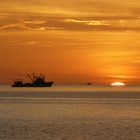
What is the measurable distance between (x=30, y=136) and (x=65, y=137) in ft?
11.0

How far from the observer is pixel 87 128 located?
64.3 metres

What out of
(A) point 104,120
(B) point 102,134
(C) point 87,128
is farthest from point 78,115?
(B) point 102,134

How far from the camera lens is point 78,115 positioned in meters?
85.1

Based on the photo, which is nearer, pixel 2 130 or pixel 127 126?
→ pixel 2 130

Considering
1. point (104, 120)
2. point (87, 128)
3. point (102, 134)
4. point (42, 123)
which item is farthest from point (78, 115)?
point (102, 134)

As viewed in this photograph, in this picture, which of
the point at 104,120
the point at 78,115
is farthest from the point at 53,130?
the point at 78,115

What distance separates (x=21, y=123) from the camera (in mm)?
70062

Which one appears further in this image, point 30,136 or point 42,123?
point 42,123

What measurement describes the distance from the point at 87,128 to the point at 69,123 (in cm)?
634

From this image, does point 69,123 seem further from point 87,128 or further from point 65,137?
point 65,137

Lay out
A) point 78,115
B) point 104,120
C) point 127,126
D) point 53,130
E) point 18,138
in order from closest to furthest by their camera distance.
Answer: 1. point 18,138
2. point 53,130
3. point 127,126
4. point 104,120
5. point 78,115

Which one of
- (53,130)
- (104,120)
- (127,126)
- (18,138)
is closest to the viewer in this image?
(18,138)

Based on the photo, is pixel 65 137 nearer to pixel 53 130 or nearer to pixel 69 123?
pixel 53 130

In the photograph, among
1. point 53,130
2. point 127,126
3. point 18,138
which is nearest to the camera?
point 18,138
